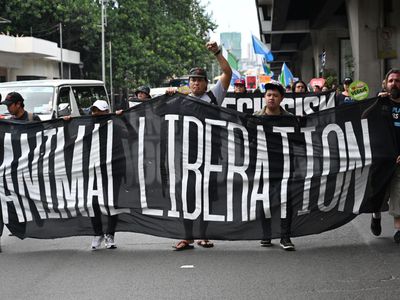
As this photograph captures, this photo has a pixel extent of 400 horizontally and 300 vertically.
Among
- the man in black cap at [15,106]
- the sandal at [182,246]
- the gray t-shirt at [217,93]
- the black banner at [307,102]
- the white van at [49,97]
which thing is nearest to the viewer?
the sandal at [182,246]

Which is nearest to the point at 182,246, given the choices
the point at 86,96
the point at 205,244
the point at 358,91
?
the point at 205,244

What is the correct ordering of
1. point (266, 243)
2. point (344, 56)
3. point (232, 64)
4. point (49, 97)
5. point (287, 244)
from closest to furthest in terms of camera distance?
1. point (287, 244)
2. point (266, 243)
3. point (49, 97)
4. point (232, 64)
5. point (344, 56)

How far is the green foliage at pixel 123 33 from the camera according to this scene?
4516cm

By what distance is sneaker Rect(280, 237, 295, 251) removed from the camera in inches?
292

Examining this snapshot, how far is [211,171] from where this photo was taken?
24.9ft

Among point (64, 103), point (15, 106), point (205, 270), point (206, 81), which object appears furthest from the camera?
point (64, 103)

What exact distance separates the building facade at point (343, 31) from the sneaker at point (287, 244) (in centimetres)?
1632

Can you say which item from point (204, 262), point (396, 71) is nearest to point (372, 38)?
point (396, 71)

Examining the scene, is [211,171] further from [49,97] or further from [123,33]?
[123,33]

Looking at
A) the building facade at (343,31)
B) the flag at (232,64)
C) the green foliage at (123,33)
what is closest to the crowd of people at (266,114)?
the building facade at (343,31)

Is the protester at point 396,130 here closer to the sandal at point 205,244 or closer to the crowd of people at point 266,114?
the crowd of people at point 266,114

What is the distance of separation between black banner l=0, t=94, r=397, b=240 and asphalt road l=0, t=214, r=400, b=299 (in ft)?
0.91

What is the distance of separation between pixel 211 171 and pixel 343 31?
97.8 ft

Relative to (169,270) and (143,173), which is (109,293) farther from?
(143,173)
